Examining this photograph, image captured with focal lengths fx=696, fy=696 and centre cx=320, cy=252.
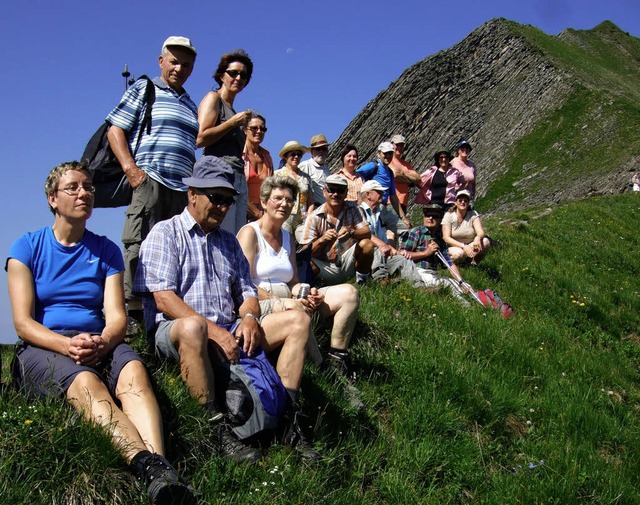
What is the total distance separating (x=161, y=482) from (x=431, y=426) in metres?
2.67

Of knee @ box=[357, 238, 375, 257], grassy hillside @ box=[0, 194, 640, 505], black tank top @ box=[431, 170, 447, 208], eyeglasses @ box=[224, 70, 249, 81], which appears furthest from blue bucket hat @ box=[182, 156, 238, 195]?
black tank top @ box=[431, 170, 447, 208]

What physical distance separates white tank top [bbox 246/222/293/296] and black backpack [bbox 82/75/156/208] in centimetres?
111

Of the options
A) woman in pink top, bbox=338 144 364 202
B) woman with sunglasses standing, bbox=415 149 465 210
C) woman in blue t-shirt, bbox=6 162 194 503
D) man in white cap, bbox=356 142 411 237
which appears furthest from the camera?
woman with sunglasses standing, bbox=415 149 465 210

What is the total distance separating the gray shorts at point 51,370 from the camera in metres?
3.97

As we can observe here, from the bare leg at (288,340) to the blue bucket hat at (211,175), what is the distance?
0.99m

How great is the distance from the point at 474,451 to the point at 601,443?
5.36 ft

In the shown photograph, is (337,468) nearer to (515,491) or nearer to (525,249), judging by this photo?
(515,491)

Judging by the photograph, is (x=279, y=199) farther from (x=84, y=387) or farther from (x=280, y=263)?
(x=84, y=387)

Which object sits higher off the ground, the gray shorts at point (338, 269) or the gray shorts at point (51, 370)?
the gray shorts at point (51, 370)

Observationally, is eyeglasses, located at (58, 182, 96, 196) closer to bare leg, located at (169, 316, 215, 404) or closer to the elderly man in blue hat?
the elderly man in blue hat

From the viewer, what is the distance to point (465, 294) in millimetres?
9156

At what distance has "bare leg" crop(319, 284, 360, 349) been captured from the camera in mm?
5980

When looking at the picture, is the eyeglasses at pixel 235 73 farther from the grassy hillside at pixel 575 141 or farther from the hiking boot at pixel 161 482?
the grassy hillside at pixel 575 141

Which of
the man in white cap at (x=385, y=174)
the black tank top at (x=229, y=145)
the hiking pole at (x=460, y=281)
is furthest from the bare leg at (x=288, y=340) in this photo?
the man in white cap at (x=385, y=174)
